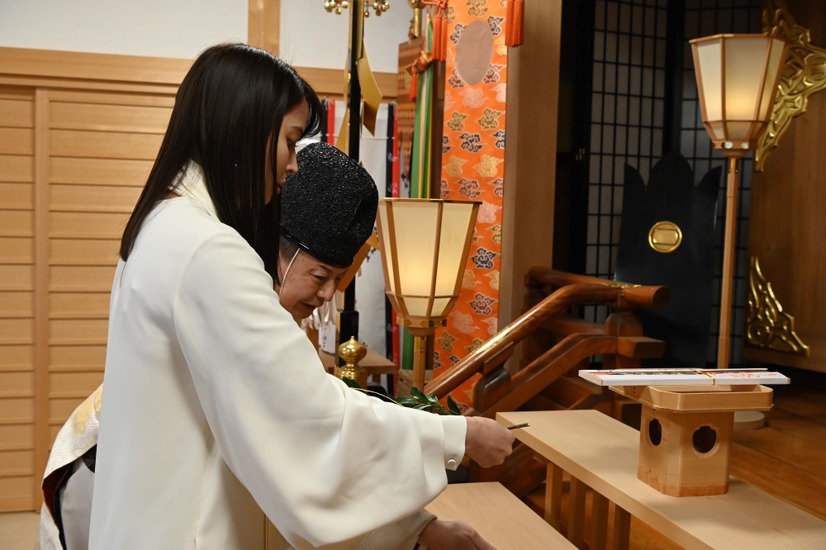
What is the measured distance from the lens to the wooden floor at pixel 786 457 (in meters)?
3.73

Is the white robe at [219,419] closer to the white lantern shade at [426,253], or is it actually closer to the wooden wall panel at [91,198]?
the white lantern shade at [426,253]

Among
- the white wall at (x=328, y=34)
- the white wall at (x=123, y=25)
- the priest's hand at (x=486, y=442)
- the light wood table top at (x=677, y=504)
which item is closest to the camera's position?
the priest's hand at (x=486, y=442)

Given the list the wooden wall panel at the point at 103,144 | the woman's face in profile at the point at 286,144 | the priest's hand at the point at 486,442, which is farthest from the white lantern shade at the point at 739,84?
the wooden wall panel at the point at 103,144

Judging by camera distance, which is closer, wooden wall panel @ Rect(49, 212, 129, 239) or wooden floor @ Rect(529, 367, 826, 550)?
wooden floor @ Rect(529, 367, 826, 550)

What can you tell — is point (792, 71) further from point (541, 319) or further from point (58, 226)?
point (58, 226)

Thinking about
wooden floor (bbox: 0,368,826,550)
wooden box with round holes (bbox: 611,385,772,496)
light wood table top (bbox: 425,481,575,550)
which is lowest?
wooden floor (bbox: 0,368,826,550)

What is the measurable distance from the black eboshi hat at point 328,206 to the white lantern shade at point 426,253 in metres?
0.84

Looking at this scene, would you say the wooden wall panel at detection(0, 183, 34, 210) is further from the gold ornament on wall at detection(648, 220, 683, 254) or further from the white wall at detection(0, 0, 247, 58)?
the gold ornament on wall at detection(648, 220, 683, 254)

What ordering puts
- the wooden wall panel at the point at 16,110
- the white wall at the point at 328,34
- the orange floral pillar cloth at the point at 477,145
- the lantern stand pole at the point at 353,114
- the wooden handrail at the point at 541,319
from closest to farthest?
the lantern stand pole at the point at 353,114 → the wooden handrail at the point at 541,319 → the orange floral pillar cloth at the point at 477,145 → the wooden wall panel at the point at 16,110 → the white wall at the point at 328,34

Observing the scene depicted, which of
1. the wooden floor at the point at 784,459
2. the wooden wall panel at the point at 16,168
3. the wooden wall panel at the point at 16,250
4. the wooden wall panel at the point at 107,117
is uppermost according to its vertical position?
the wooden wall panel at the point at 107,117

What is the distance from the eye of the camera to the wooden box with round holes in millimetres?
1919

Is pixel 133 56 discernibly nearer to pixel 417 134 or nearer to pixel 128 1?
pixel 128 1

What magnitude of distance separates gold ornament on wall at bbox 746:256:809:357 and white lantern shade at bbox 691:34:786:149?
9.59 ft

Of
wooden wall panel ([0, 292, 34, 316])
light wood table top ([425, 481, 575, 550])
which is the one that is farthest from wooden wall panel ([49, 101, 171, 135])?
light wood table top ([425, 481, 575, 550])
